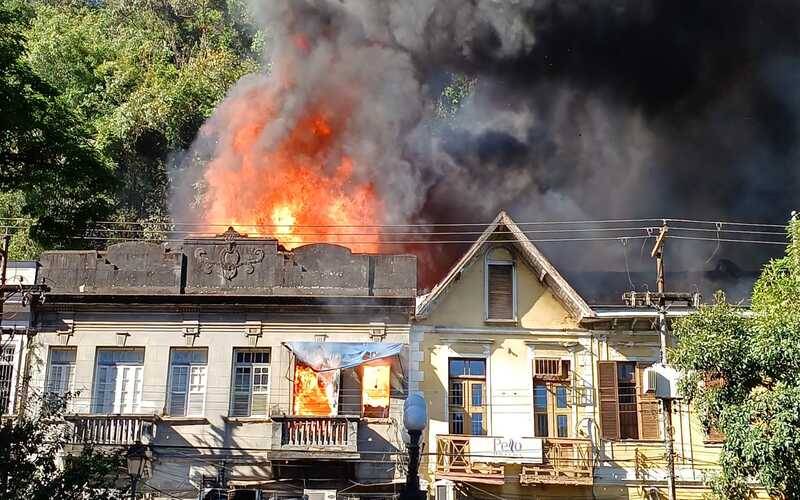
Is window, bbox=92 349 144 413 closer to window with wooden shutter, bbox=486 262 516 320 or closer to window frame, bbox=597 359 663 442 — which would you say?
window with wooden shutter, bbox=486 262 516 320

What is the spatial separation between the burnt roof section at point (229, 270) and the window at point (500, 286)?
7.95ft

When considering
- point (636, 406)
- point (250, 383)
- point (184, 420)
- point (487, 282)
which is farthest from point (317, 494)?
point (636, 406)

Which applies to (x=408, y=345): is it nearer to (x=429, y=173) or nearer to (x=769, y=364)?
(x=769, y=364)

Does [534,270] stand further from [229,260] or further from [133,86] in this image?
[133,86]

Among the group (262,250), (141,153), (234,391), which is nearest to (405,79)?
(141,153)

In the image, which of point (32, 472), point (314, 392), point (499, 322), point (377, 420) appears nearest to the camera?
point (32, 472)

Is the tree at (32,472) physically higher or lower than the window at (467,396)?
lower

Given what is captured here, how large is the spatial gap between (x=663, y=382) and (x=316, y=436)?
31.5 ft

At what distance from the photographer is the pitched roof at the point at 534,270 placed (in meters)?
27.1

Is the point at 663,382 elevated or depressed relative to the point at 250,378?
depressed

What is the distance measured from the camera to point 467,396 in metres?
26.8

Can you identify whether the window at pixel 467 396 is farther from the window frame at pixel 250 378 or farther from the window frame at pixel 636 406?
the window frame at pixel 250 378

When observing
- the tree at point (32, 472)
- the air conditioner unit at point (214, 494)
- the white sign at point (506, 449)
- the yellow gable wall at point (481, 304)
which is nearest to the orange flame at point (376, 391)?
the yellow gable wall at point (481, 304)

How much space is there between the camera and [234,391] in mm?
26719
